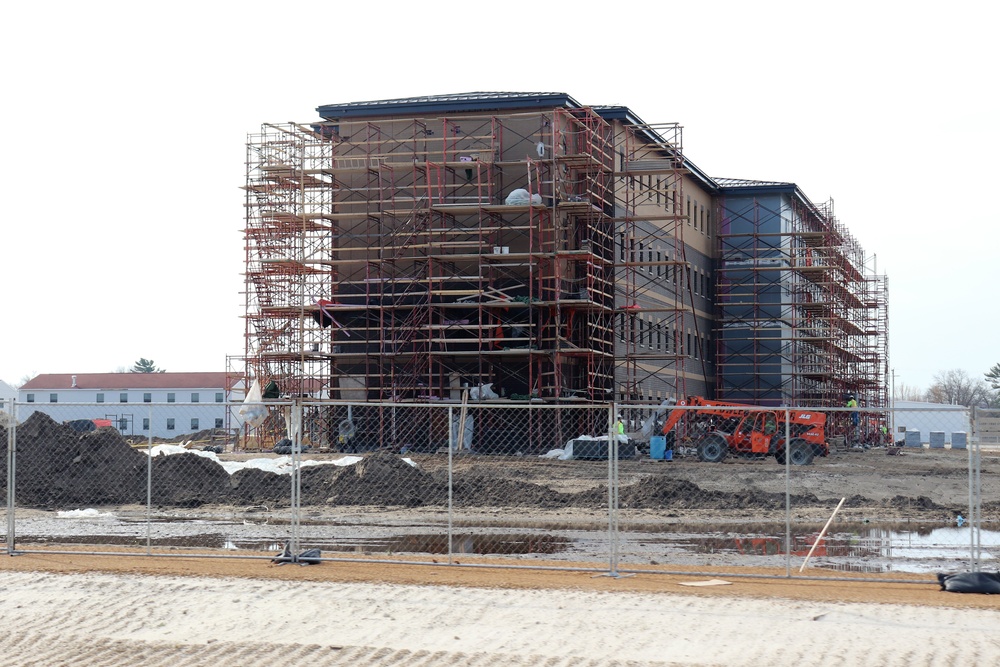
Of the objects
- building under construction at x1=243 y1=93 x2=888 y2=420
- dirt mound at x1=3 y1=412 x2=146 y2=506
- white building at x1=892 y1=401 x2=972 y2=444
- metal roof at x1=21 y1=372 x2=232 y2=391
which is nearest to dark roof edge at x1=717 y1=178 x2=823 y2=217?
building under construction at x1=243 y1=93 x2=888 y2=420

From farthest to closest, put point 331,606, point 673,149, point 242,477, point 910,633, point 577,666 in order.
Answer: point 673,149 < point 242,477 < point 331,606 < point 910,633 < point 577,666

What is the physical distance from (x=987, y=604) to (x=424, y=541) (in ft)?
34.6

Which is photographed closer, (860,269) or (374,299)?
(374,299)

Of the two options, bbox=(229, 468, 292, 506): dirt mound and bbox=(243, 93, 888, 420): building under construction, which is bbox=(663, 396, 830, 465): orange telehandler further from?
bbox=(229, 468, 292, 506): dirt mound

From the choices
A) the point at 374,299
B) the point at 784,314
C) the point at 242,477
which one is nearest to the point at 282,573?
the point at 242,477

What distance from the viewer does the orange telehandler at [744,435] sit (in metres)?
40.9

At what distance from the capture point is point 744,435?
4125 centimetres

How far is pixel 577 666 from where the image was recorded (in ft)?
34.0

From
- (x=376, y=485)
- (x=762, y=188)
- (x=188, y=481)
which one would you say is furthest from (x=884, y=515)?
(x=762, y=188)

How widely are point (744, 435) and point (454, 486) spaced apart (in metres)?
15.0

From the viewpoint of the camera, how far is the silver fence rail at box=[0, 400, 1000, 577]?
1780cm

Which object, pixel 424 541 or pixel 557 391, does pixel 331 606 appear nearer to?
pixel 424 541

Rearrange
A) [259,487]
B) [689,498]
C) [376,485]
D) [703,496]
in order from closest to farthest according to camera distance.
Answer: [689,498] → [703,496] → [376,485] → [259,487]

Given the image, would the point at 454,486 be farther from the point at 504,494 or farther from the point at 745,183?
the point at 745,183
